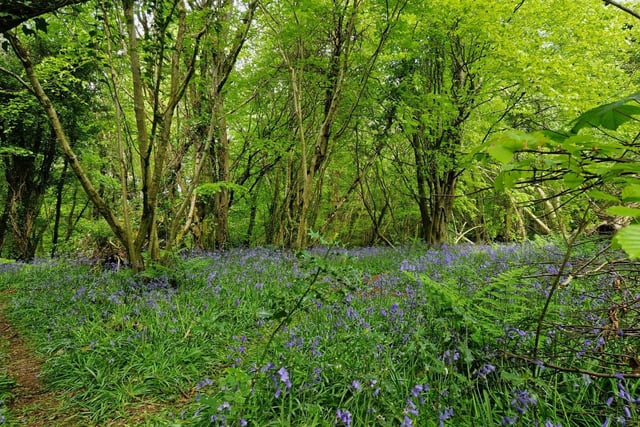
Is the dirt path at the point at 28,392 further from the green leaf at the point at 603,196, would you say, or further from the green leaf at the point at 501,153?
the green leaf at the point at 603,196

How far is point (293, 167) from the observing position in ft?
41.4

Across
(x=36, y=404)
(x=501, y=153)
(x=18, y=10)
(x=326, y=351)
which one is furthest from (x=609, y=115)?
(x=36, y=404)

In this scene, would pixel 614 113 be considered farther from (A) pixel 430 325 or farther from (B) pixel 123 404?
(B) pixel 123 404

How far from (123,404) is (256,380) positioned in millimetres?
1341

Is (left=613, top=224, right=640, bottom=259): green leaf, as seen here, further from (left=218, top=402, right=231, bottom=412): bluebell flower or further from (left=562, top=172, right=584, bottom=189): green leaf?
(left=218, top=402, right=231, bottom=412): bluebell flower

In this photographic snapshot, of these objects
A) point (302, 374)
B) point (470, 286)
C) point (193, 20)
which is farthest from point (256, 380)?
point (193, 20)

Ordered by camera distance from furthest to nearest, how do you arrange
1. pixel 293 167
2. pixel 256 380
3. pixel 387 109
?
1. pixel 293 167
2. pixel 387 109
3. pixel 256 380

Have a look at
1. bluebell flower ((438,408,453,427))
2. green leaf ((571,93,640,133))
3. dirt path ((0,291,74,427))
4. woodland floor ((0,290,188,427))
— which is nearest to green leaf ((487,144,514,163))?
green leaf ((571,93,640,133))

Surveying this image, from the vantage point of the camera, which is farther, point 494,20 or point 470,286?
point 494,20

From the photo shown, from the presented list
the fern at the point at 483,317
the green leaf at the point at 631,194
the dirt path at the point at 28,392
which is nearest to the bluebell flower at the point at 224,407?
the dirt path at the point at 28,392

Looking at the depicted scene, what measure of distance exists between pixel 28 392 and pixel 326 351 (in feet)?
9.18

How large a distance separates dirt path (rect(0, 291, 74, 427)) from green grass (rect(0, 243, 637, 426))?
11 centimetres

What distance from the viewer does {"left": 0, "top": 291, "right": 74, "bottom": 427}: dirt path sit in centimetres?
259

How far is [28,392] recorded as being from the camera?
299 cm
